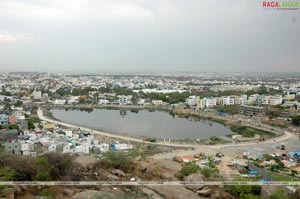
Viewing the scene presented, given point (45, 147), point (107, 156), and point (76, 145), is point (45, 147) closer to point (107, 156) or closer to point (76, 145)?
point (76, 145)

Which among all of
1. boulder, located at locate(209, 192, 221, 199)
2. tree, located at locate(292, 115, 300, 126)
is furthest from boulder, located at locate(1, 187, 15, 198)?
tree, located at locate(292, 115, 300, 126)

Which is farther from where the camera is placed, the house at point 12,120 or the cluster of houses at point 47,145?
the house at point 12,120

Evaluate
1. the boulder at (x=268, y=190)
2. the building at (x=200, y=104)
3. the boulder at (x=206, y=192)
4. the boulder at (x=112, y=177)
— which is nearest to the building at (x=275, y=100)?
the building at (x=200, y=104)

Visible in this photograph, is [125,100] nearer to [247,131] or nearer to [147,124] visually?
[147,124]

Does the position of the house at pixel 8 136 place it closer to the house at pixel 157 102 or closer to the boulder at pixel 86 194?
the boulder at pixel 86 194

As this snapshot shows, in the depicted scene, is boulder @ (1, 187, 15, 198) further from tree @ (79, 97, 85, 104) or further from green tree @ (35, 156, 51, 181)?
tree @ (79, 97, 85, 104)

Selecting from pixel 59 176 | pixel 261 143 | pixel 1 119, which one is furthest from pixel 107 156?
pixel 1 119

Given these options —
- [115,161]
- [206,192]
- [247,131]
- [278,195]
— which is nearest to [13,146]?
[115,161]

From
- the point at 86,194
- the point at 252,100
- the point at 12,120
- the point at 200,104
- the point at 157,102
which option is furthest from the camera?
the point at 157,102
